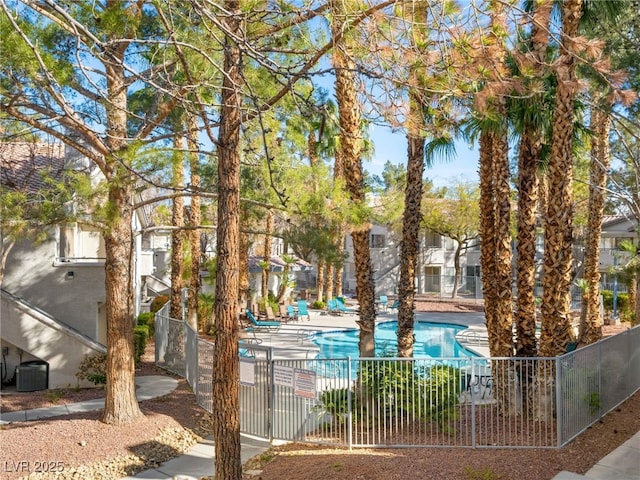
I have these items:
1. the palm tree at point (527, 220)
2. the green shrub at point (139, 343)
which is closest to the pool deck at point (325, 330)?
the green shrub at point (139, 343)

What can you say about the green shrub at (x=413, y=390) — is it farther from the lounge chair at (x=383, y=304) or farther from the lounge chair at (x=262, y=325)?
the lounge chair at (x=383, y=304)

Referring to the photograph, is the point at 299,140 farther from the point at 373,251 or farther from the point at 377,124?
the point at 373,251

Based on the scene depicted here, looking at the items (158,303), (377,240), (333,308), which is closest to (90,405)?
(158,303)

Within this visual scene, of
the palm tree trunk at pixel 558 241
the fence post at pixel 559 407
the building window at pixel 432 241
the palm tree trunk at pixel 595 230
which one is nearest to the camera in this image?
the fence post at pixel 559 407

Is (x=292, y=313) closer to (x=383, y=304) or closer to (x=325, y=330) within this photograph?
(x=325, y=330)

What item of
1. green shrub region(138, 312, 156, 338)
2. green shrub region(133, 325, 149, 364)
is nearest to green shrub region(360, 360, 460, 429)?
green shrub region(133, 325, 149, 364)

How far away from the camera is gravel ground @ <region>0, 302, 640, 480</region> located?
7.72 m

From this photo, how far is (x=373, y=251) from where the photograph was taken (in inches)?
1821

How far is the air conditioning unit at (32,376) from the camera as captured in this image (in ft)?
44.1

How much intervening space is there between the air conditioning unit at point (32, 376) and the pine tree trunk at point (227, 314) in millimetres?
8415

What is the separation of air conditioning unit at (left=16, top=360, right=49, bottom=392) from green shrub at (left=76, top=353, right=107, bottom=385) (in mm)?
801

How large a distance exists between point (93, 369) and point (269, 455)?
6.25 m

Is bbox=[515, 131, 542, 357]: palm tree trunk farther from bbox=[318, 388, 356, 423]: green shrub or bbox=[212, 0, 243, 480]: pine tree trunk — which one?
bbox=[212, 0, 243, 480]: pine tree trunk

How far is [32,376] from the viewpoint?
13.5 meters
